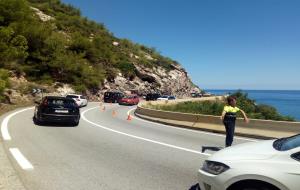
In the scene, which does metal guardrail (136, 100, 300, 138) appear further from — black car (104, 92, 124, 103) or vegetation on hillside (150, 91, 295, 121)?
black car (104, 92, 124, 103)

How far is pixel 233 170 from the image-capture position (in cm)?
493

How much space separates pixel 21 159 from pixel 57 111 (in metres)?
9.05

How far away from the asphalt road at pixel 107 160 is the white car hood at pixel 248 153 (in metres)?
1.76

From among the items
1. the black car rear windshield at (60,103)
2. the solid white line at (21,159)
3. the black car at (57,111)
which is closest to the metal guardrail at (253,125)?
the black car at (57,111)

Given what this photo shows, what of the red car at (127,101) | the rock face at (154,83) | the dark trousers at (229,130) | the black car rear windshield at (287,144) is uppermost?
the rock face at (154,83)

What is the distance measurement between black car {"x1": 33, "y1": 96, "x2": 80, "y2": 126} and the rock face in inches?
1631

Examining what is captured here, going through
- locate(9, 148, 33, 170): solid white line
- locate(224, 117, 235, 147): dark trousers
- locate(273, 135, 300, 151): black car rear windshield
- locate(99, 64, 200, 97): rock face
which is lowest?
locate(9, 148, 33, 170): solid white line

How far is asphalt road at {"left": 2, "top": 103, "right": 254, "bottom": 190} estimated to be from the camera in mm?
7293

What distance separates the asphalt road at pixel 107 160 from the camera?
729 centimetres

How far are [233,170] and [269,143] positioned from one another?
1199mm

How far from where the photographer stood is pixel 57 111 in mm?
18359

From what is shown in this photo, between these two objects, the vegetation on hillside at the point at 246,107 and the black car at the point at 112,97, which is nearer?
the vegetation on hillside at the point at 246,107

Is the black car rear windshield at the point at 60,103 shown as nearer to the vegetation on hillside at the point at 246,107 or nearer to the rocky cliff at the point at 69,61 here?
the rocky cliff at the point at 69,61

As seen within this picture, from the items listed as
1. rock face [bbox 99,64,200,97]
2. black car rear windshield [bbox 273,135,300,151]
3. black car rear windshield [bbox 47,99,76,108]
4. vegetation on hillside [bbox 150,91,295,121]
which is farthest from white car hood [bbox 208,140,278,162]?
rock face [bbox 99,64,200,97]
